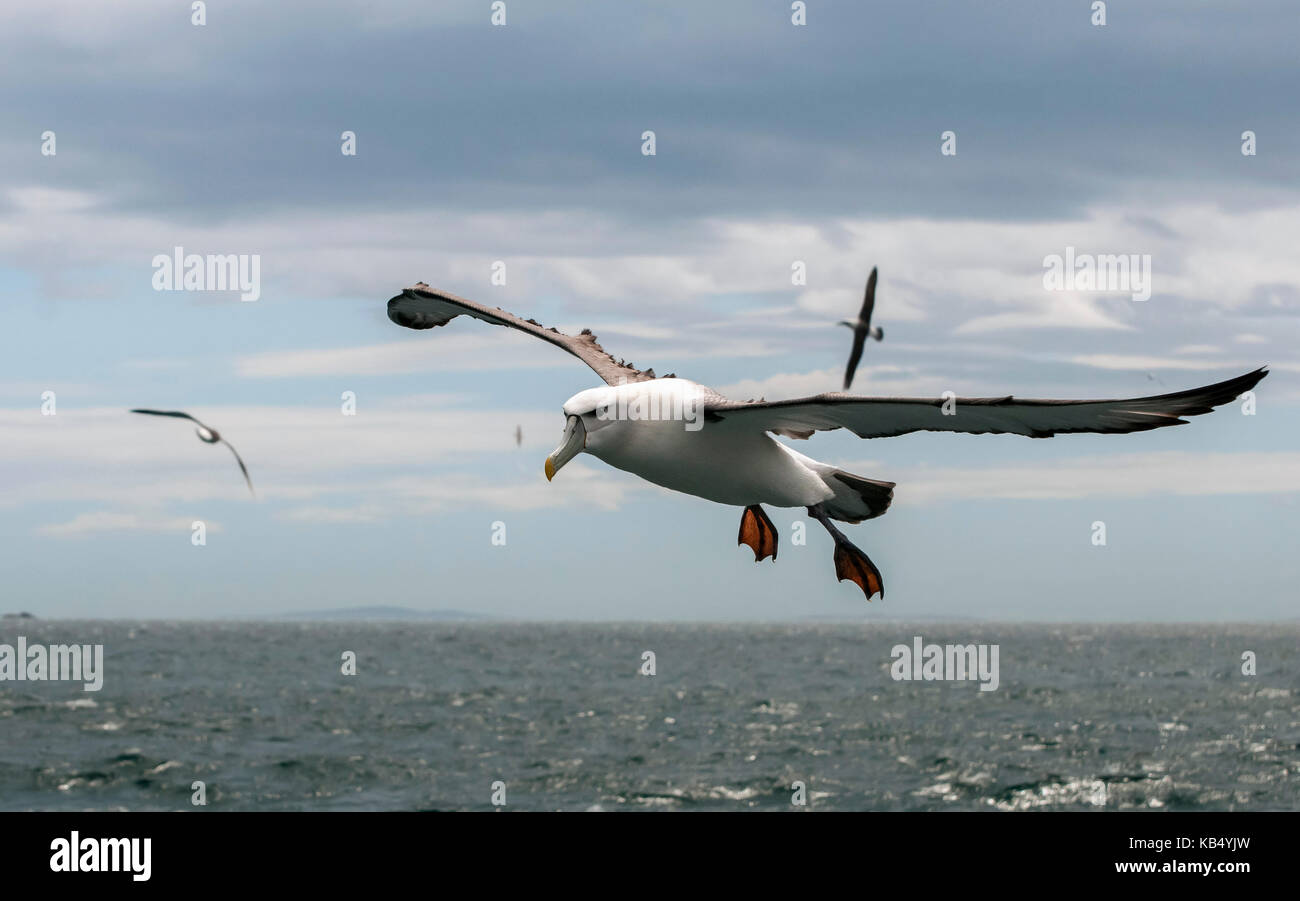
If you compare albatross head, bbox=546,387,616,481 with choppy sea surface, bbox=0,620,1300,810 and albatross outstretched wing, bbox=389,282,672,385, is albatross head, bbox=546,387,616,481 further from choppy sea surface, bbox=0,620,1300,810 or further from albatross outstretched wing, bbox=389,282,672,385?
choppy sea surface, bbox=0,620,1300,810

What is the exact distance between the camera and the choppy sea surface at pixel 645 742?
154 feet

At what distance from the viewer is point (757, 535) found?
40.8 ft

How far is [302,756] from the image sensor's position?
56812 millimetres

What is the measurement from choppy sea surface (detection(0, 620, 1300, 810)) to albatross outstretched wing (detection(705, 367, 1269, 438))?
121 ft

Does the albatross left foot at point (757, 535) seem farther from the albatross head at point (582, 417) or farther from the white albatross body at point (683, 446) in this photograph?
the albatross head at point (582, 417)

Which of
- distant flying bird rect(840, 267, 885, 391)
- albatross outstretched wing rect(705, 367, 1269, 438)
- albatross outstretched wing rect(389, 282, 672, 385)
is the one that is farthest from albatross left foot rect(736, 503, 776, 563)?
distant flying bird rect(840, 267, 885, 391)

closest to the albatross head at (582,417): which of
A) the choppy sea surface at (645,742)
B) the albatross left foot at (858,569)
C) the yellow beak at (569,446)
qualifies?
the yellow beak at (569,446)

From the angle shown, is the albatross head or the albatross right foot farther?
the albatross right foot

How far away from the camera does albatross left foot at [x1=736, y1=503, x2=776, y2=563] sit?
12.4m

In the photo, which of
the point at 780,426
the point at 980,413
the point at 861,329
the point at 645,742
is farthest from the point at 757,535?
the point at 645,742

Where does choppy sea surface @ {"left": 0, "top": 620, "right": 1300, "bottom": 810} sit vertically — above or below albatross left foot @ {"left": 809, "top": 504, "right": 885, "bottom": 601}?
below

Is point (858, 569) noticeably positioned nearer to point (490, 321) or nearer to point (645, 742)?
point (490, 321)
